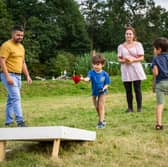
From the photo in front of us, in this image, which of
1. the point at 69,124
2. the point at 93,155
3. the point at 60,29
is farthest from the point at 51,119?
the point at 60,29

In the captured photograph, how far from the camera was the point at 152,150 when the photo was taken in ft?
18.3

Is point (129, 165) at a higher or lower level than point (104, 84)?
lower

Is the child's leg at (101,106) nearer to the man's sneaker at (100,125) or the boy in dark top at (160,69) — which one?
the man's sneaker at (100,125)

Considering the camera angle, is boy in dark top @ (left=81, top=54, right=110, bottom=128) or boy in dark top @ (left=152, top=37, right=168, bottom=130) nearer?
boy in dark top @ (left=152, top=37, right=168, bottom=130)

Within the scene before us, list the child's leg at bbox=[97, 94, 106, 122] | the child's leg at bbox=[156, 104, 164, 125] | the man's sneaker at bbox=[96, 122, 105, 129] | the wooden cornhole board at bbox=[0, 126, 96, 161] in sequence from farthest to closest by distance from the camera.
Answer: the child's leg at bbox=[97, 94, 106, 122] < the man's sneaker at bbox=[96, 122, 105, 129] < the child's leg at bbox=[156, 104, 164, 125] < the wooden cornhole board at bbox=[0, 126, 96, 161]

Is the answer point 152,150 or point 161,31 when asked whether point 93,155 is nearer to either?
point 152,150

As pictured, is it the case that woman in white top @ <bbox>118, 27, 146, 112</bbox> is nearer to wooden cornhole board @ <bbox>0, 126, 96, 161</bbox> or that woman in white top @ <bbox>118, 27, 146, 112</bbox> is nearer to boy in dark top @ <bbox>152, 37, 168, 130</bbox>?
boy in dark top @ <bbox>152, 37, 168, 130</bbox>

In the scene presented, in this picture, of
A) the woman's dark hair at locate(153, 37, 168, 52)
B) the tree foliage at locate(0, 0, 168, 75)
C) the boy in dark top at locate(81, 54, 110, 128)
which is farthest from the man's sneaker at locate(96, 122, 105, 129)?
the tree foliage at locate(0, 0, 168, 75)

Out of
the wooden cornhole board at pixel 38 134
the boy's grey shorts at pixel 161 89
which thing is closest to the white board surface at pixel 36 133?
the wooden cornhole board at pixel 38 134

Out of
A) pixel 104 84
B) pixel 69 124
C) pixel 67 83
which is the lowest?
pixel 67 83

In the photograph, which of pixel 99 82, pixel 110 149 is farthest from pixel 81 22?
pixel 110 149

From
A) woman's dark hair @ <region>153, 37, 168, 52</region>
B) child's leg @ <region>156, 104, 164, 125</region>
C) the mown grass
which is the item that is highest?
woman's dark hair @ <region>153, 37, 168, 52</region>

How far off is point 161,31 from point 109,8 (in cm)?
928

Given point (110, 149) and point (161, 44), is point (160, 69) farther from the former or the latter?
point (110, 149)
